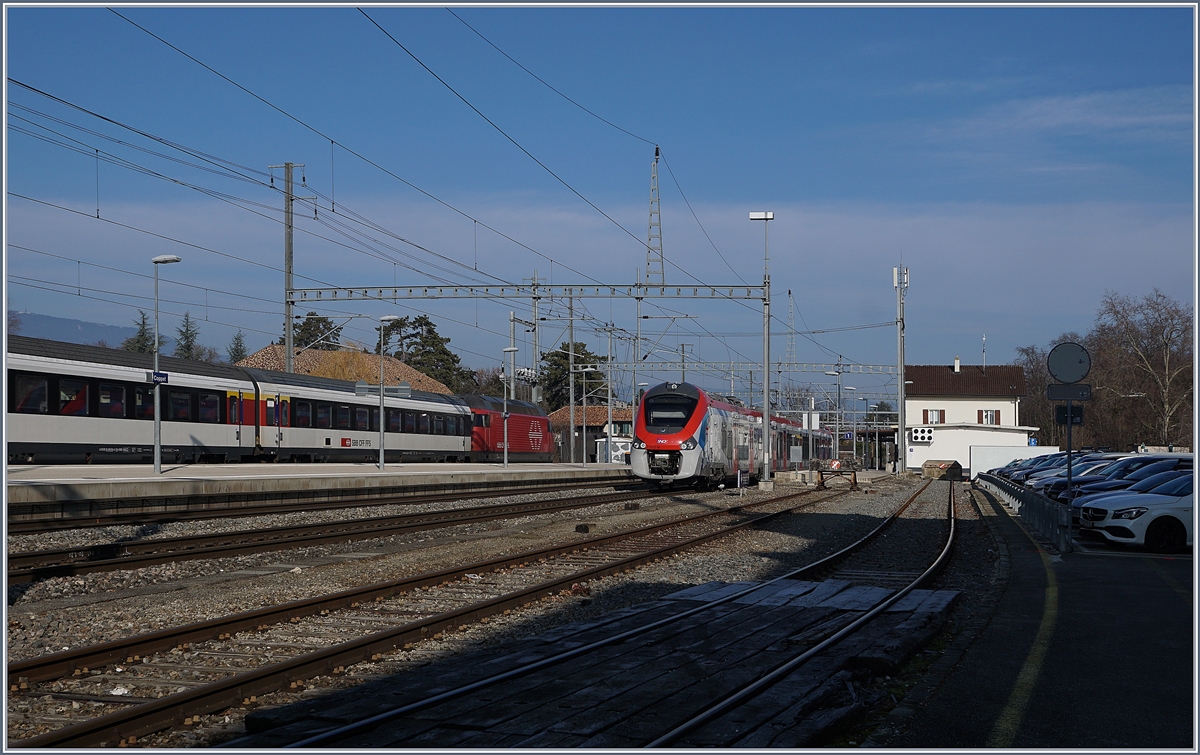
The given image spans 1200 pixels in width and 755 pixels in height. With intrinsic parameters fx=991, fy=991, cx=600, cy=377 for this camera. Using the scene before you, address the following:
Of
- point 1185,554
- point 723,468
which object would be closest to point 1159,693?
point 1185,554

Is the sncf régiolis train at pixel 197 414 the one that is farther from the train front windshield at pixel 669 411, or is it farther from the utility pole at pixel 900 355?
the utility pole at pixel 900 355

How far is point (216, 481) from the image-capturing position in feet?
77.1

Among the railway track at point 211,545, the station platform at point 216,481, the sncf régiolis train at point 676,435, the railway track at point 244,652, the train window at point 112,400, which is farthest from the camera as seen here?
the sncf régiolis train at point 676,435

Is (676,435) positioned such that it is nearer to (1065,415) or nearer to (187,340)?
(1065,415)

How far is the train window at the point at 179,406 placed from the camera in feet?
96.0

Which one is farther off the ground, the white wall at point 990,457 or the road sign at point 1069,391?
the road sign at point 1069,391

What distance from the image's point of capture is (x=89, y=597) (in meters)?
11.3

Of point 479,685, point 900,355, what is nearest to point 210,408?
point 479,685

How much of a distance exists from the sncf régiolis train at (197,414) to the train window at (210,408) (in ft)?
0.10

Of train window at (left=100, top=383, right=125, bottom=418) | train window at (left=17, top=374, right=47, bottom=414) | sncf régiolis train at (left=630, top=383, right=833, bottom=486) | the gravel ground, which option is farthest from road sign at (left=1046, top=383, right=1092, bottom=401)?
train window at (left=100, top=383, right=125, bottom=418)

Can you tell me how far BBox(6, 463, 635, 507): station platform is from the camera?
19906mm

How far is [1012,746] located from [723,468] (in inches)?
1210

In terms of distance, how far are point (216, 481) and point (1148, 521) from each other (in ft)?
63.7

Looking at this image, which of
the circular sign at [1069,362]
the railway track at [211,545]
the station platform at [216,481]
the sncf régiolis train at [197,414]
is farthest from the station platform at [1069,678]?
the sncf régiolis train at [197,414]
